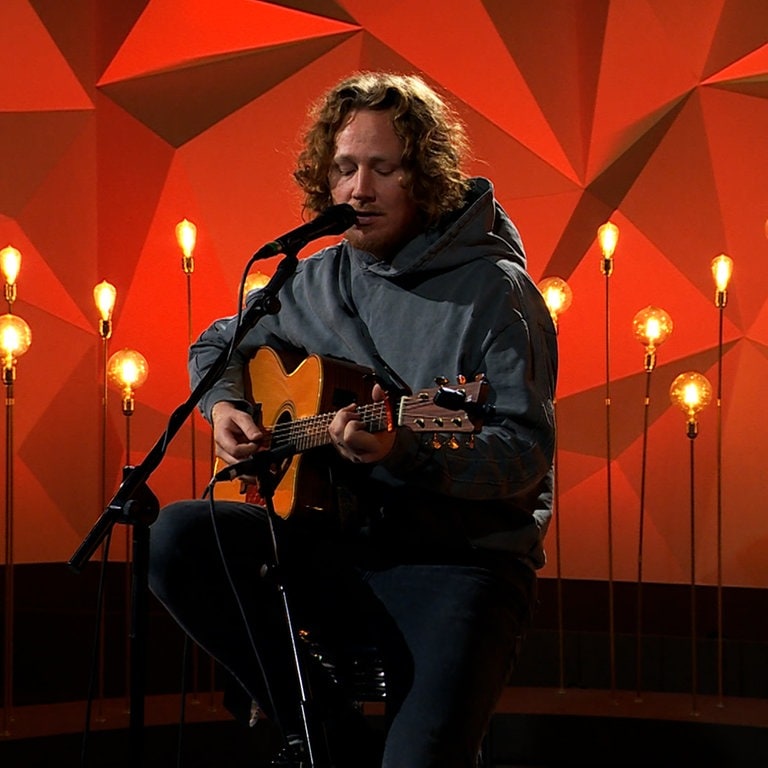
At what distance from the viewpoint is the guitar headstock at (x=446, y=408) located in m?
2.25

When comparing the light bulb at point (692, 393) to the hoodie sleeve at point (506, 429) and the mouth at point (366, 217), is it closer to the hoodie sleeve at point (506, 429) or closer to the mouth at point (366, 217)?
the hoodie sleeve at point (506, 429)

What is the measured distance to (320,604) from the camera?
268 centimetres

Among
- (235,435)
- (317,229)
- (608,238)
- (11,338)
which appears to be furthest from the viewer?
(608,238)

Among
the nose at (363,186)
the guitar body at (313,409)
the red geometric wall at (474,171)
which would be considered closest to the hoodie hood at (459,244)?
the nose at (363,186)

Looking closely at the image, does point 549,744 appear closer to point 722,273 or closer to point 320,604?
point 722,273

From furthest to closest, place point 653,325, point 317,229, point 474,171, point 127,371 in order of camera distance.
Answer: point 474,171, point 653,325, point 127,371, point 317,229

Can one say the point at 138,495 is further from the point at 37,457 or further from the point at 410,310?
the point at 37,457

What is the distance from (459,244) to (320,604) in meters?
0.77

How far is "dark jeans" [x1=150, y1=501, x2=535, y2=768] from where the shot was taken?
249 centimetres

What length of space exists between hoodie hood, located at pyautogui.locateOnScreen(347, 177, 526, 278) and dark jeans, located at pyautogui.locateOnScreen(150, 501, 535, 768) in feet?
1.86

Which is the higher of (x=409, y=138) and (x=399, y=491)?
(x=409, y=138)

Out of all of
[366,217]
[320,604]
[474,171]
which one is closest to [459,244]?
[366,217]

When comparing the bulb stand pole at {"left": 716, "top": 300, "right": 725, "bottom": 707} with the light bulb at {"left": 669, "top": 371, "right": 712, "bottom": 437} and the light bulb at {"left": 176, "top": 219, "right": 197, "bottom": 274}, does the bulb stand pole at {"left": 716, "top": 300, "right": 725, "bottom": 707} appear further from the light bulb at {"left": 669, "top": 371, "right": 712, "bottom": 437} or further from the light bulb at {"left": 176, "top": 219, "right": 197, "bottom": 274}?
the light bulb at {"left": 176, "top": 219, "right": 197, "bottom": 274}

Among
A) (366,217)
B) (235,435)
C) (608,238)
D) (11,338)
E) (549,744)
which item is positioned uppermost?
(608,238)
